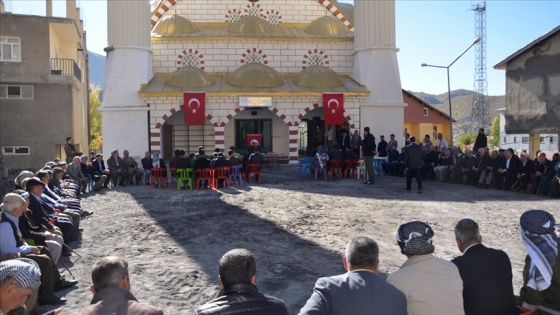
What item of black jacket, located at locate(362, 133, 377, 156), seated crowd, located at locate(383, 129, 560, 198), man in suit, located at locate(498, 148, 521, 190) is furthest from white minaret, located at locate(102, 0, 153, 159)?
man in suit, located at locate(498, 148, 521, 190)

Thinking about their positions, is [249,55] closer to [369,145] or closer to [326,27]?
[326,27]

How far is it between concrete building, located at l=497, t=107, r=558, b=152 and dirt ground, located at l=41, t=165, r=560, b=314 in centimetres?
2241

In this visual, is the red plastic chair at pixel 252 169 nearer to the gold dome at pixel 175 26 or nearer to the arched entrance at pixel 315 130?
the arched entrance at pixel 315 130

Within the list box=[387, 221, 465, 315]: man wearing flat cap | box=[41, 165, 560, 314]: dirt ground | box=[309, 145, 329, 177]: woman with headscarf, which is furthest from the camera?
box=[309, 145, 329, 177]: woman with headscarf

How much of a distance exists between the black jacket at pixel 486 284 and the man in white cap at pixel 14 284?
3.07 m

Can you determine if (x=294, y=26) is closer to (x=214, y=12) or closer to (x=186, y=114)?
(x=214, y=12)

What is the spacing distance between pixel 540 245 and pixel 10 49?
27038mm

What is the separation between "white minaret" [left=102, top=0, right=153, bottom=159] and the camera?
1039 inches

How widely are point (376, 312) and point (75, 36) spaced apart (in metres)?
30.7

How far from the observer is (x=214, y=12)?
99.1 feet

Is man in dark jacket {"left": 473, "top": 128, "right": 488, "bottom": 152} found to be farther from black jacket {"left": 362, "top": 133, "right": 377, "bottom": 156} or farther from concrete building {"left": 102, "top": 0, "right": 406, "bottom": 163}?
concrete building {"left": 102, "top": 0, "right": 406, "bottom": 163}

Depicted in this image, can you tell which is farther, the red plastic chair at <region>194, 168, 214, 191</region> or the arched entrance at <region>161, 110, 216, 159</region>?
the arched entrance at <region>161, 110, 216, 159</region>

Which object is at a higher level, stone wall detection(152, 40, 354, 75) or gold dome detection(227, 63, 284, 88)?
stone wall detection(152, 40, 354, 75)

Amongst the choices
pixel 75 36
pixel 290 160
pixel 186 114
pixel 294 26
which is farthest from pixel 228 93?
pixel 75 36
